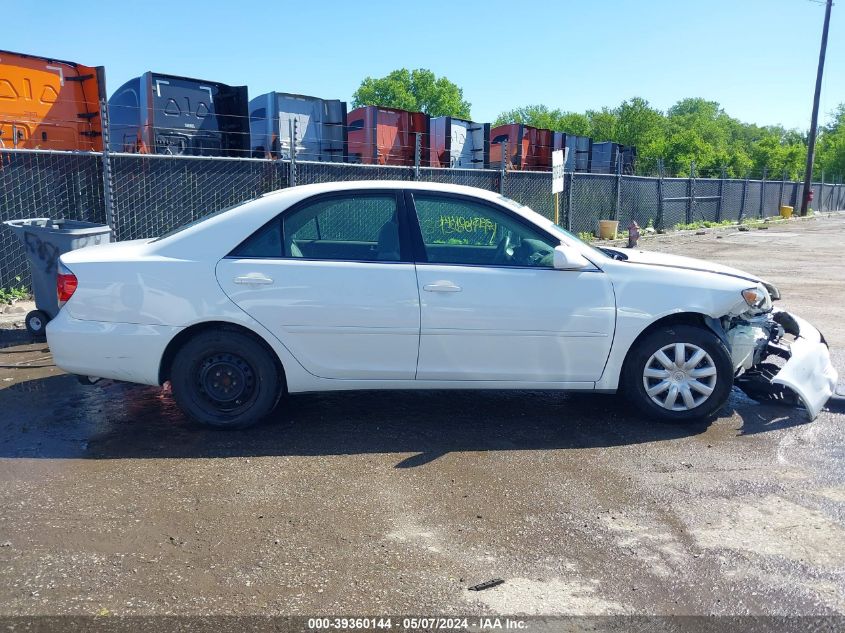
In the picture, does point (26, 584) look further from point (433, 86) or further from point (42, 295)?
point (433, 86)

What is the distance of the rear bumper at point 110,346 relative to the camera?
4.62 metres

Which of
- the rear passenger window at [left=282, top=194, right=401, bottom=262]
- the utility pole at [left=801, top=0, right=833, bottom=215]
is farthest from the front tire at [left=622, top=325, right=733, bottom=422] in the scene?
the utility pole at [left=801, top=0, right=833, bottom=215]

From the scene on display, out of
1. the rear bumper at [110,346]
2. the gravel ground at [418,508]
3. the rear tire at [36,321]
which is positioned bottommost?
the gravel ground at [418,508]

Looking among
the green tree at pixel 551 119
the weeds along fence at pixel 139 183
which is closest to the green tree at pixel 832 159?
the green tree at pixel 551 119

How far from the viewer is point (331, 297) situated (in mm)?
4617

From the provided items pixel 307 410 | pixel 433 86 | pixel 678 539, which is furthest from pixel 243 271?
pixel 433 86

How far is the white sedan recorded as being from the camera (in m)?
4.62

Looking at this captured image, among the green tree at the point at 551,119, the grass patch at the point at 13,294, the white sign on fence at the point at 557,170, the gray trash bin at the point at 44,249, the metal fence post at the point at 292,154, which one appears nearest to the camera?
the gray trash bin at the point at 44,249

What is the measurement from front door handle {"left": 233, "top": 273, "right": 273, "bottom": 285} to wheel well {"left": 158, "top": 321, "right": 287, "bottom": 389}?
0.29 meters

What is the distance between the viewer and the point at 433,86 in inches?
3863

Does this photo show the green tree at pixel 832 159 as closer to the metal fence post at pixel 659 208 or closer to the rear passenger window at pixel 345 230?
the metal fence post at pixel 659 208

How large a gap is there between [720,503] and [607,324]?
1375mm

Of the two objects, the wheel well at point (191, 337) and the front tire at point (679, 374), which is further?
the front tire at point (679, 374)

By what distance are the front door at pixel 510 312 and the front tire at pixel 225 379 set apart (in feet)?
3.37
